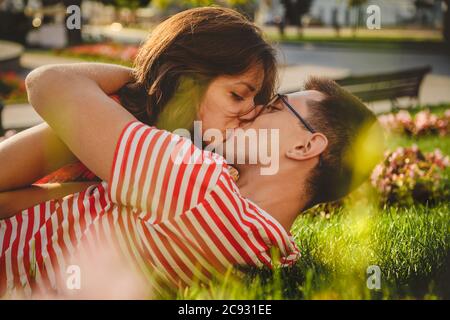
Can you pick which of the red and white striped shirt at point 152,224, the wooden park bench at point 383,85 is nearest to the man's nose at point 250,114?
the red and white striped shirt at point 152,224

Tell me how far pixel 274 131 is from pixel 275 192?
269 mm

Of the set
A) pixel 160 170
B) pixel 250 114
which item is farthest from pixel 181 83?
pixel 160 170

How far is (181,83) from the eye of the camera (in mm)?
2314

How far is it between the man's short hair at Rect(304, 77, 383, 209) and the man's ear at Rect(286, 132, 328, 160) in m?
0.04

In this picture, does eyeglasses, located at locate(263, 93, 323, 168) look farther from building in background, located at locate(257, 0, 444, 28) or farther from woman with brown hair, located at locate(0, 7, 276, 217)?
building in background, located at locate(257, 0, 444, 28)

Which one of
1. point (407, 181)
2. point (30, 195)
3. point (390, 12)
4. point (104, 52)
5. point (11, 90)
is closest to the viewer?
point (30, 195)

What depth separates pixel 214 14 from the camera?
2338 mm

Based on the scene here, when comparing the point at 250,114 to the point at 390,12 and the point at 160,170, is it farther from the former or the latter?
the point at 390,12

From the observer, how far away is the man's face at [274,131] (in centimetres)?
237

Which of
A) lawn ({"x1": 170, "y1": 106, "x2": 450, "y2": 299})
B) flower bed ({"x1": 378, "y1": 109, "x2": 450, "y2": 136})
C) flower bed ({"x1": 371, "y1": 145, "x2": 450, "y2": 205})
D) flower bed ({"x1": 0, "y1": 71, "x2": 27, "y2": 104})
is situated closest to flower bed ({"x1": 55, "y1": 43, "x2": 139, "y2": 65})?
flower bed ({"x1": 0, "y1": 71, "x2": 27, "y2": 104})

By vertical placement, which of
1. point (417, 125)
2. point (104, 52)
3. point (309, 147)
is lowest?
point (104, 52)

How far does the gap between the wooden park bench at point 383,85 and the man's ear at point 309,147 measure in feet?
22.6

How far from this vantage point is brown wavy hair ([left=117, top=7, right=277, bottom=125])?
7.48 feet
